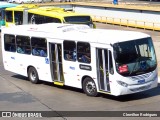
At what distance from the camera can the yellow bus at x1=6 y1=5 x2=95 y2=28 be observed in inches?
1059

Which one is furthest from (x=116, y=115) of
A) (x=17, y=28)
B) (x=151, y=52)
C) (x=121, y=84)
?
(x=17, y=28)

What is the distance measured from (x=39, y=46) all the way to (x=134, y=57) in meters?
4.93

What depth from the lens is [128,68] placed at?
14.3 m

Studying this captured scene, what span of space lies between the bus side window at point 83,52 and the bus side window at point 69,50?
0.27 metres

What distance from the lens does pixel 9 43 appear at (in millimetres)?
19875

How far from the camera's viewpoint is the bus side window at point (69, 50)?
15969mm

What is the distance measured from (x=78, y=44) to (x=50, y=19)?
12670 millimetres

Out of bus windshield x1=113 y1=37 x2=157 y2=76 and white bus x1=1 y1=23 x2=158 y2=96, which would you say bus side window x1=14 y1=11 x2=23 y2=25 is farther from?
bus windshield x1=113 y1=37 x2=157 y2=76

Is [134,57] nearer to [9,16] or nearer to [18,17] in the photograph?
[18,17]

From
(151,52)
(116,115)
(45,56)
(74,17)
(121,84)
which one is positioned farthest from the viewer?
(74,17)

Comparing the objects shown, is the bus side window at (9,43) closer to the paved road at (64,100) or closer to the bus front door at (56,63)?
the paved road at (64,100)

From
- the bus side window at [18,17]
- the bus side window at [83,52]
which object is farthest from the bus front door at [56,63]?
the bus side window at [18,17]

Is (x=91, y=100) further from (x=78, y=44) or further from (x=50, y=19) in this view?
(x=50, y=19)

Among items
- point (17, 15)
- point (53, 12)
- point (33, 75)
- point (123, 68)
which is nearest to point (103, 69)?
point (123, 68)
